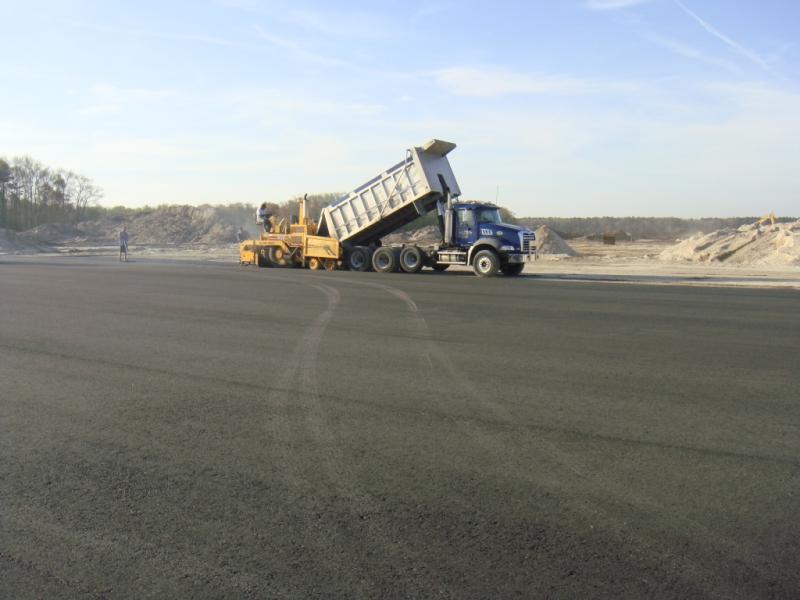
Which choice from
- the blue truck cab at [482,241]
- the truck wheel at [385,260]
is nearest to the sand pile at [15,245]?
the truck wheel at [385,260]

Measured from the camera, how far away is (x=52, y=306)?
1513 centimetres

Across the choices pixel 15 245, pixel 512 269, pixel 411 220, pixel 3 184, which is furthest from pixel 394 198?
pixel 3 184

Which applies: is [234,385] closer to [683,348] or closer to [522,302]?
[683,348]


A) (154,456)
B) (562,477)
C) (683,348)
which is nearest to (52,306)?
(154,456)

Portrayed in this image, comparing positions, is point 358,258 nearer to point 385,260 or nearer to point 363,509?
point 385,260

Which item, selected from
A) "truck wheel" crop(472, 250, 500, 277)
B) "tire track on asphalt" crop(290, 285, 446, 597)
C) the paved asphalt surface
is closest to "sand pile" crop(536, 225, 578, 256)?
"truck wheel" crop(472, 250, 500, 277)

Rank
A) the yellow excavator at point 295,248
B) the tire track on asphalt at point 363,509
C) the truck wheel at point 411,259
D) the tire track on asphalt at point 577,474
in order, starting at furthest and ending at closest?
the yellow excavator at point 295,248
the truck wheel at point 411,259
the tire track on asphalt at point 577,474
the tire track on asphalt at point 363,509

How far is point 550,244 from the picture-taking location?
46500mm

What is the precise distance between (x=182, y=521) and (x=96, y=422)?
99.9 inches

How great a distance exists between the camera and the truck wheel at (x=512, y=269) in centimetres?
2643

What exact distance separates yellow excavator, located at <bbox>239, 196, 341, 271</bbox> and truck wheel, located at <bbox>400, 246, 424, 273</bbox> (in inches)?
121

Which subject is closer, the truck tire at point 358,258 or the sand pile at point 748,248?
the truck tire at point 358,258

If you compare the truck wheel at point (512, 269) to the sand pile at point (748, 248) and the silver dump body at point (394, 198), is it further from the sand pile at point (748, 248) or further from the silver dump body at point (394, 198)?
the sand pile at point (748, 248)

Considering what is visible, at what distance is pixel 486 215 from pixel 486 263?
201cm
